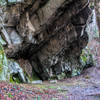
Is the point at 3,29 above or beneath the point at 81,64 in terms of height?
above

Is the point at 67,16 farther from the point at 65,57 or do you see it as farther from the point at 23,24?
the point at 65,57

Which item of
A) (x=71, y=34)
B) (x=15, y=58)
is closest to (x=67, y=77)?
(x=71, y=34)

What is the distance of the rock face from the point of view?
579 inches

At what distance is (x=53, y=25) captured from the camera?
16.7 m

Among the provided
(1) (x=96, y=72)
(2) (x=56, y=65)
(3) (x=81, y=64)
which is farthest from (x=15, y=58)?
(1) (x=96, y=72)

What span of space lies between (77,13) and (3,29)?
7681 millimetres

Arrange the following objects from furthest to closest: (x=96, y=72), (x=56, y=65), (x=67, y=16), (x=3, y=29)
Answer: (x=96, y=72) < (x=56, y=65) < (x=67, y=16) < (x=3, y=29)

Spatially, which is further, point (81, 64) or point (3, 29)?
point (81, 64)

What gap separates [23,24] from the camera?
1532cm

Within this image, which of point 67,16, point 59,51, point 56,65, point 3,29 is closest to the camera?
point 3,29

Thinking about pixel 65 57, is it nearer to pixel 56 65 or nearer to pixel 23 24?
pixel 56 65

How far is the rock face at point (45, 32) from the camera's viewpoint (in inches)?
579

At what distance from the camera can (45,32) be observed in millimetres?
17031

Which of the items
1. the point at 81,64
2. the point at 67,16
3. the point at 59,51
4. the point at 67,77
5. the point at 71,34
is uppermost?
the point at 67,16
